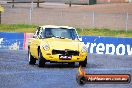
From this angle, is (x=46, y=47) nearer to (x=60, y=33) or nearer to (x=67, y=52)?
(x=67, y=52)

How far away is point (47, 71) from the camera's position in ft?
55.7

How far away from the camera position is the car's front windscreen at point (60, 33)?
778 inches

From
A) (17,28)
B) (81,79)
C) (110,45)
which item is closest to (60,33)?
(110,45)

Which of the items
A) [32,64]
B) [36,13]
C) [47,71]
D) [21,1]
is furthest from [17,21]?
[47,71]

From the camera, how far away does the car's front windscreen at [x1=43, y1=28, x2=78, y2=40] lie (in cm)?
1977

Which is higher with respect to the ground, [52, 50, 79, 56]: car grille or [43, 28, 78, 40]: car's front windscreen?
[43, 28, 78, 40]: car's front windscreen

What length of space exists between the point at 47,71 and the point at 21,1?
5330cm

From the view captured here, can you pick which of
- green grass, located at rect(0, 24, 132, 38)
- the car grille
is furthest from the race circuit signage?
green grass, located at rect(0, 24, 132, 38)

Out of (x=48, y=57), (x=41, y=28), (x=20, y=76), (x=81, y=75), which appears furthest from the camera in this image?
(x=41, y=28)

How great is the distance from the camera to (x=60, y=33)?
20.0 meters

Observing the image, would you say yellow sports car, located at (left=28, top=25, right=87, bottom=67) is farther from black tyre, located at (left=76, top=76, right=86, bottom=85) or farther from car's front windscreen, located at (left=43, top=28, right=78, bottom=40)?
black tyre, located at (left=76, top=76, right=86, bottom=85)

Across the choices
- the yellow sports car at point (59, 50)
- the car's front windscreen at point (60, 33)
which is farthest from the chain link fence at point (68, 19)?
the yellow sports car at point (59, 50)

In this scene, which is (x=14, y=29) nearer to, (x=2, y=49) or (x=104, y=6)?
(x=2, y=49)

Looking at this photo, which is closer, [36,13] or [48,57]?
[48,57]
